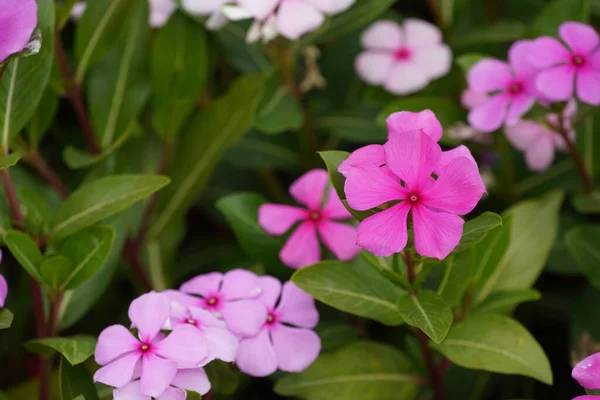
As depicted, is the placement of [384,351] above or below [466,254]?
below

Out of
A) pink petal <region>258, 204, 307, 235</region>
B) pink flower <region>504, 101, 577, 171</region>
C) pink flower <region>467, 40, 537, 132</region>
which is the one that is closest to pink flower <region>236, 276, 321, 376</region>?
pink petal <region>258, 204, 307, 235</region>

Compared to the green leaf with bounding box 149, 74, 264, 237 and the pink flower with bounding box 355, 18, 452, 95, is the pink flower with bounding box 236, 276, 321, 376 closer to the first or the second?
the green leaf with bounding box 149, 74, 264, 237

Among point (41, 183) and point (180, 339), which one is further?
point (41, 183)

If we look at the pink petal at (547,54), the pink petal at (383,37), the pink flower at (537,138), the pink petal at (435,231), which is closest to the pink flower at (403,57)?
the pink petal at (383,37)

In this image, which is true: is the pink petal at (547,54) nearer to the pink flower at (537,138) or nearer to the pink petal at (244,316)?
the pink flower at (537,138)

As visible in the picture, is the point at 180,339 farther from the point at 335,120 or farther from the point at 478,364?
the point at 335,120

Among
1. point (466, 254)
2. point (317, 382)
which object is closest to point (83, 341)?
point (317, 382)

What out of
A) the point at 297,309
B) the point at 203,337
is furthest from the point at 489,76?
the point at 203,337
